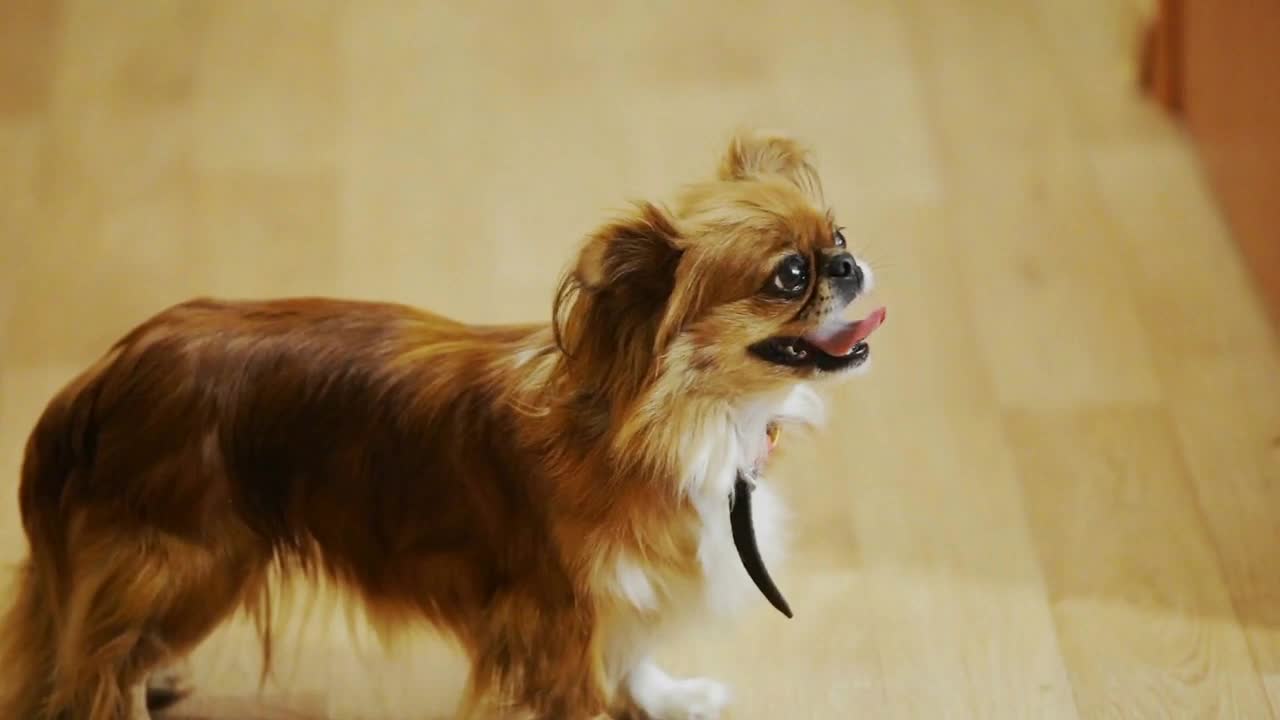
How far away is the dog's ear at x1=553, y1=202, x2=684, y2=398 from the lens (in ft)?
5.77

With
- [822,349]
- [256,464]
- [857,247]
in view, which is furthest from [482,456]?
[857,247]

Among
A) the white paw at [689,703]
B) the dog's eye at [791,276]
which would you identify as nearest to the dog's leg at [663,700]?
the white paw at [689,703]

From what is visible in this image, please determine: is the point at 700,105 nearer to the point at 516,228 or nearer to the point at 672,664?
the point at 516,228

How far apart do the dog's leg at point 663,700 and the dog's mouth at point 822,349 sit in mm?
633

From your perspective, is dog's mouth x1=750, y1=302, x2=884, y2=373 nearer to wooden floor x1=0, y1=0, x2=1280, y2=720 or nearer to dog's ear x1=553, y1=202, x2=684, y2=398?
dog's ear x1=553, y1=202, x2=684, y2=398

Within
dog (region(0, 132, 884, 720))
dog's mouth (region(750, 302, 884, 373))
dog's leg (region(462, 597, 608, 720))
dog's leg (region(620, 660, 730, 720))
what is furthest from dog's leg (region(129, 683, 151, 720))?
dog's mouth (region(750, 302, 884, 373))

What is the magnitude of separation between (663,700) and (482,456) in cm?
53

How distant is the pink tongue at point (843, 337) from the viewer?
1.85m

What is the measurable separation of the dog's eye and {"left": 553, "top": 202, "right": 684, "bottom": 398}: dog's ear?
0.12 metres

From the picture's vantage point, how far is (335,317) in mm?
2020

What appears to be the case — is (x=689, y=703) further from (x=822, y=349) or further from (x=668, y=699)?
(x=822, y=349)

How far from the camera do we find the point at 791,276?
5.92ft

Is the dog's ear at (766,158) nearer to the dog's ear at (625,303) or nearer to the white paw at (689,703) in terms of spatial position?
the dog's ear at (625,303)

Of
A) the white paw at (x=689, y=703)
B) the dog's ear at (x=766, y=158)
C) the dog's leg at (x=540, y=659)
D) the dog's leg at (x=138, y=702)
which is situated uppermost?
the dog's ear at (x=766, y=158)
